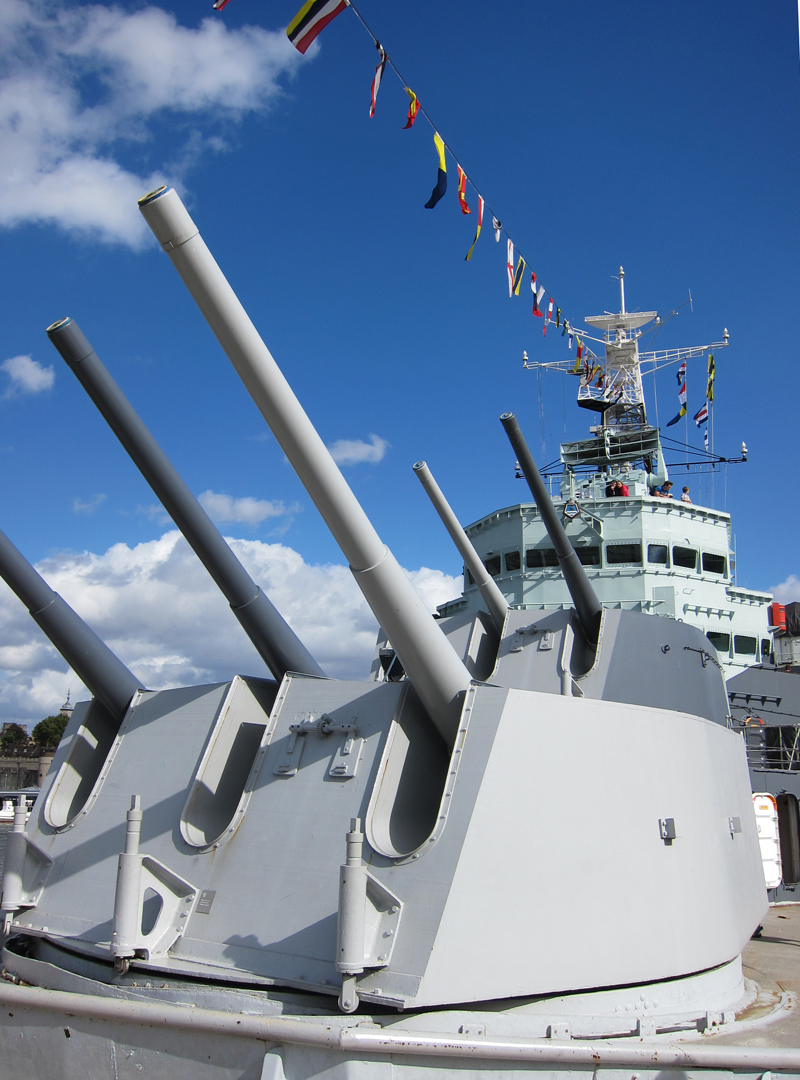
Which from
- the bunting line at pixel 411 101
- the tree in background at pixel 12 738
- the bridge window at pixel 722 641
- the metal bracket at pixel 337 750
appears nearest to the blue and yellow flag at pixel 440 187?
the bunting line at pixel 411 101

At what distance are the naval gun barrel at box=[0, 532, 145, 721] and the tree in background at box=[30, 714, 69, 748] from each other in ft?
188

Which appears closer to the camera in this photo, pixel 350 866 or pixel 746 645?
pixel 350 866

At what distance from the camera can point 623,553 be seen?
1155 centimetres

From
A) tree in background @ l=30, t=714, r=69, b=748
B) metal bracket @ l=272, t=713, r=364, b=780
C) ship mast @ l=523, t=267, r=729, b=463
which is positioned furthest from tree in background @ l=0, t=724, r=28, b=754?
metal bracket @ l=272, t=713, r=364, b=780

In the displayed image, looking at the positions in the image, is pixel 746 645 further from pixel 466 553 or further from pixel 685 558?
pixel 466 553

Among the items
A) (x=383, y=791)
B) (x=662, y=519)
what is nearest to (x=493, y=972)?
(x=383, y=791)

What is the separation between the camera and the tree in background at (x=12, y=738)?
58.7 meters

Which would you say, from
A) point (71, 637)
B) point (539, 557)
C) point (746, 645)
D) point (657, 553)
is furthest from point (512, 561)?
point (71, 637)

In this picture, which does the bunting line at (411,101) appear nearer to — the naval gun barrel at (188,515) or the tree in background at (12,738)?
the naval gun barrel at (188,515)

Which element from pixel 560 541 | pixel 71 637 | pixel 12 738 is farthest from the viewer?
pixel 12 738

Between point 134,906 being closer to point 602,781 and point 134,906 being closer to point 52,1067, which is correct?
point 52,1067

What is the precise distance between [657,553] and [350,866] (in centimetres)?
921

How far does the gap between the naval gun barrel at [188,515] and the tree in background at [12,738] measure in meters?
57.9

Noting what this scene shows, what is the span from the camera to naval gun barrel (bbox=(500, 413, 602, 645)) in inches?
242
